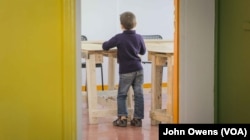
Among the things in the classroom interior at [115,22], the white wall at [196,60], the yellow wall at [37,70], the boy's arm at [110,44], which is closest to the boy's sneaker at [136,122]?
the boy's arm at [110,44]

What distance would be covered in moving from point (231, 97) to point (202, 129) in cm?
103

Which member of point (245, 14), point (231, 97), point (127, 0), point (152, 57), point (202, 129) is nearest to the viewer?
point (202, 129)

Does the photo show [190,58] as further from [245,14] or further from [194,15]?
[245,14]

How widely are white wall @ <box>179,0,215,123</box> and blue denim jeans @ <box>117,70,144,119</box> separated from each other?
138cm

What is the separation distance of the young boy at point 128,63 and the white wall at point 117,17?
2.14 m

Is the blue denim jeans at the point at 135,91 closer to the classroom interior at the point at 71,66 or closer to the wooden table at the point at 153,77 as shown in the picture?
the wooden table at the point at 153,77

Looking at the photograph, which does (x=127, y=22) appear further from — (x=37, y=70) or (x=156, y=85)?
(x=37, y=70)

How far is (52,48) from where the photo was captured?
2.13 m

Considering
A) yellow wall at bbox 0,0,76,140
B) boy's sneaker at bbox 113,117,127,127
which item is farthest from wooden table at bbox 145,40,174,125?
yellow wall at bbox 0,0,76,140

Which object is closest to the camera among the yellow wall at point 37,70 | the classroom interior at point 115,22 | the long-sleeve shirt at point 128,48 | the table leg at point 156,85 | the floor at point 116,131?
the yellow wall at point 37,70

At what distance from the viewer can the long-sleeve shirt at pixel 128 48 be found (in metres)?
3.82

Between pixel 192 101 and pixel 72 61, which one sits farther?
pixel 192 101

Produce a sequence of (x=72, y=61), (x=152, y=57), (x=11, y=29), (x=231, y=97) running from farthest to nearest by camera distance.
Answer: (x=152, y=57) < (x=231, y=97) < (x=72, y=61) < (x=11, y=29)

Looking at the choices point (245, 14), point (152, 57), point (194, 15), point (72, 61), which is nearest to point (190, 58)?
point (194, 15)
